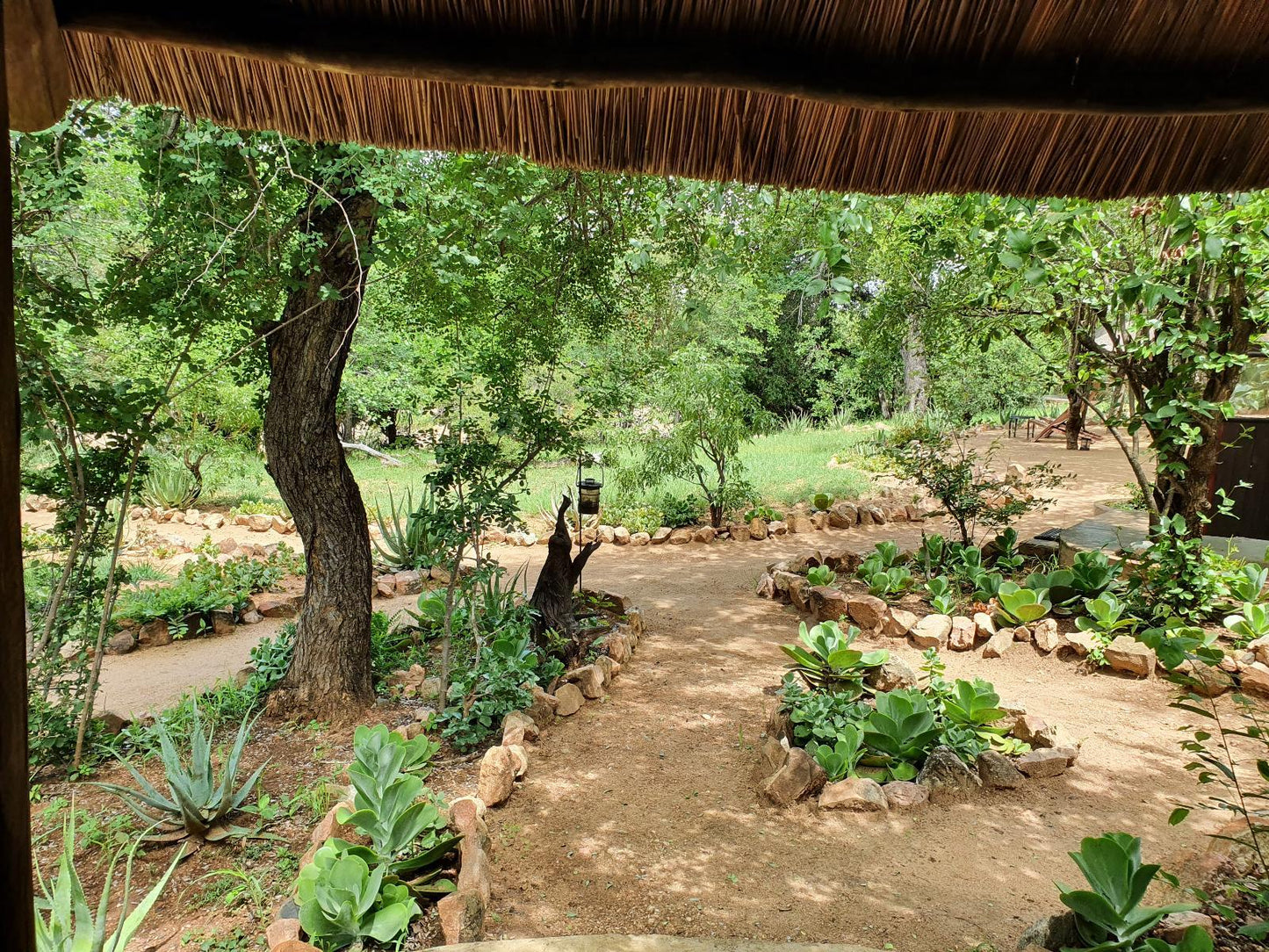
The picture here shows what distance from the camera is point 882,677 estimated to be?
150 inches

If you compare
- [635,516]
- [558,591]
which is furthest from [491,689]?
[635,516]

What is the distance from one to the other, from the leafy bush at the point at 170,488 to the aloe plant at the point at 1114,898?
32.4ft

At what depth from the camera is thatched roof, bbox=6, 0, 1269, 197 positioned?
1.18 metres

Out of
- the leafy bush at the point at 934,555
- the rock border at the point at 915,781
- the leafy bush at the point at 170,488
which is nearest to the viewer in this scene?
the rock border at the point at 915,781

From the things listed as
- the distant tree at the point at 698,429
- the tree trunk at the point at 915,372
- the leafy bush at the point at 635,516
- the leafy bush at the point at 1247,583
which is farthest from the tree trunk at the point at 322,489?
the leafy bush at the point at 1247,583

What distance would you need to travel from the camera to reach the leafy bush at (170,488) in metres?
9.03

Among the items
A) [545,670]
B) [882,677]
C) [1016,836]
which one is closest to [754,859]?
[1016,836]

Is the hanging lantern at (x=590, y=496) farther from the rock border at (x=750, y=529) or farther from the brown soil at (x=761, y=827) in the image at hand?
the brown soil at (x=761, y=827)

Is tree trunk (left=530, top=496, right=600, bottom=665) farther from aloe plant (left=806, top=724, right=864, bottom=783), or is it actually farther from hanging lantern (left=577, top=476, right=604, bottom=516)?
hanging lantern (left=577, top=476, right=604, bottom=516)

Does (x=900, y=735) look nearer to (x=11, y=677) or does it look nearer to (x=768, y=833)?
(x=768, y=833)

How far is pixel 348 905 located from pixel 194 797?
121 centimetres

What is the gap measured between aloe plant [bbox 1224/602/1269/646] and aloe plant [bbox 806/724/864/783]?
7.82 feet

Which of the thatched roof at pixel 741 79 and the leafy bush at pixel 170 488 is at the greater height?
the thatched roof at pixel 741 79

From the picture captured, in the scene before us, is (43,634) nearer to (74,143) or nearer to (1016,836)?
(74,143)
